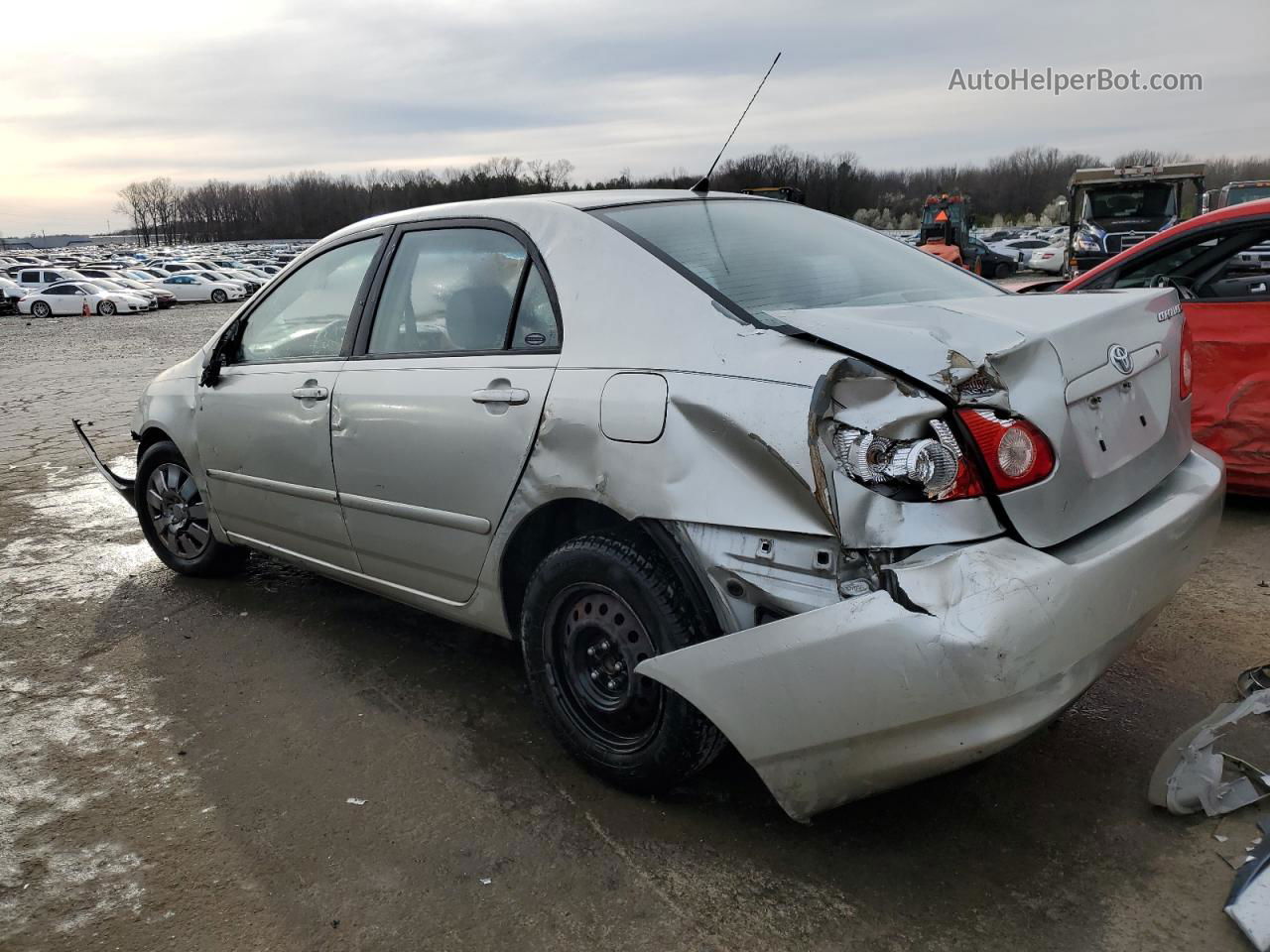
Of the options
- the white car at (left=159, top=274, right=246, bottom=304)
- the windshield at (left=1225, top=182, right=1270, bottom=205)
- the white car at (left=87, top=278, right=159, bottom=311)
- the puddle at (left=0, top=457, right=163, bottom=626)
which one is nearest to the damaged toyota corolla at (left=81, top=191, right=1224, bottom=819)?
the puddle at (left=0, top=457, right=163, bottom=626)

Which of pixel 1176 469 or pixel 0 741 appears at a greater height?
pixel 1176 469

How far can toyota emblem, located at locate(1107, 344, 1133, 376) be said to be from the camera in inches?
98.1

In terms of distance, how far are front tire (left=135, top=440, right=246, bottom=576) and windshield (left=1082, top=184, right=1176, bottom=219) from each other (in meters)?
19.9

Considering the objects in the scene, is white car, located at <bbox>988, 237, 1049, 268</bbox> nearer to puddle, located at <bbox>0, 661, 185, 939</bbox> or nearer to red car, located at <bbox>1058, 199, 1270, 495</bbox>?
red car, located at <bbox>1058, 199, 1270, 495</bbox>

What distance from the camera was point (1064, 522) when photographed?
7.45 feet

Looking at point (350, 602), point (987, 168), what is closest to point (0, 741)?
point (350, 602)

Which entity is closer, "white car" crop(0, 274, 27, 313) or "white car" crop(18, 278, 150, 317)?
"white car" crop(18, 278, 150, 317)

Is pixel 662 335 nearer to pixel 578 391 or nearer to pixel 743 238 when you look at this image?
pixel 578 391

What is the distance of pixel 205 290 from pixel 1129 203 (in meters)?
33.0

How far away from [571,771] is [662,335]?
1.32 m

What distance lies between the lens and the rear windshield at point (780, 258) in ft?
9.02

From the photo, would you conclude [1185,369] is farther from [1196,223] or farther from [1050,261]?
[1050,261]

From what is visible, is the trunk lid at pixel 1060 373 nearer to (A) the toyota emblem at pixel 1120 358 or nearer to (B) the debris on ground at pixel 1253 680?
(A) the toyota emblem at pixel 1120 358

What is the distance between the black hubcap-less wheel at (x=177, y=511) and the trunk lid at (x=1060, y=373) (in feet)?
10.9
